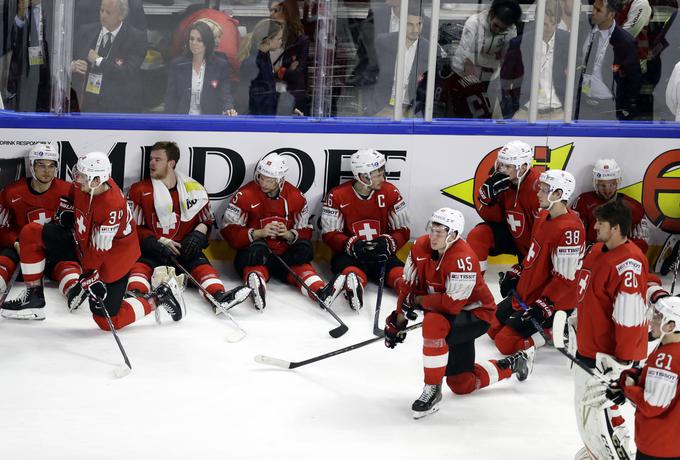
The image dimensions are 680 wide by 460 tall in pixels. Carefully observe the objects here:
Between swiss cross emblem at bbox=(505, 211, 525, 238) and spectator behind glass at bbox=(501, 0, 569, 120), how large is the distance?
0.90 meters

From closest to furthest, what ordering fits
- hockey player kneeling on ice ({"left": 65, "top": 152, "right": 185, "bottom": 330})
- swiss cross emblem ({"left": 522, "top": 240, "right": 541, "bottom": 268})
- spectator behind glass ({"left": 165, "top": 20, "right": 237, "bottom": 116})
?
1. hockey player kneeling on ice ({"left": 65, "top": 152, "right": 185, "bottom": 330})
2. swiss cross emblem ({"left": 522, "top": 240, "right": 541, "bottom": 268})
3. spectator behind glass ({"left": 165, "top": 20, "right": 237, "bottom": 116})

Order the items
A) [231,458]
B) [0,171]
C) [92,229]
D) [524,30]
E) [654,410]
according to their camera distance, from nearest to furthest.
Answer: [654,410] < [231,458] < [92,229] < [0,171] < [524,30]

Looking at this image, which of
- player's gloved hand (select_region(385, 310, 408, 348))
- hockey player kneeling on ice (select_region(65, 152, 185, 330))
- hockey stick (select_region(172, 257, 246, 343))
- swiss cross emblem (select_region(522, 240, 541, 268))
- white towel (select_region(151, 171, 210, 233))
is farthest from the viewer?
white towel (select_region(151, 171, 210, 233))

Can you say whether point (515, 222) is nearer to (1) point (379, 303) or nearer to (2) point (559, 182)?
(2) point (559, 182)

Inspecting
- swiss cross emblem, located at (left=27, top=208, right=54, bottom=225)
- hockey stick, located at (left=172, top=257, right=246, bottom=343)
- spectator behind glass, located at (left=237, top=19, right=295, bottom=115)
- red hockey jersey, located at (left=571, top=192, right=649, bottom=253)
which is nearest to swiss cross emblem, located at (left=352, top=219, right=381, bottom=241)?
spectator behind glass, located at (left=237, top=19, right=295, bottom=115)

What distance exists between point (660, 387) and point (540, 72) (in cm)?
366

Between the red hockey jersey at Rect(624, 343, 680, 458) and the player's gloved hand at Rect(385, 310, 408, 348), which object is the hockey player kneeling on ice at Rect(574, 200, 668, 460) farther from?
the player's gloved hand at Rect(385, 310, 408, 348)

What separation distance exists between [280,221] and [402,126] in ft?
3.15

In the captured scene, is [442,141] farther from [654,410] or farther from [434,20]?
[654,410]

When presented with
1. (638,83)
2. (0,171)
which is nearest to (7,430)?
(0,171)

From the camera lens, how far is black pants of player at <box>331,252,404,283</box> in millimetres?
6812

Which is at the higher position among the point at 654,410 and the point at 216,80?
the point at 216,80

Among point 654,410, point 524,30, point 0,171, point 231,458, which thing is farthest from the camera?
point 524,30

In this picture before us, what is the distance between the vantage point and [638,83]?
7453mm
